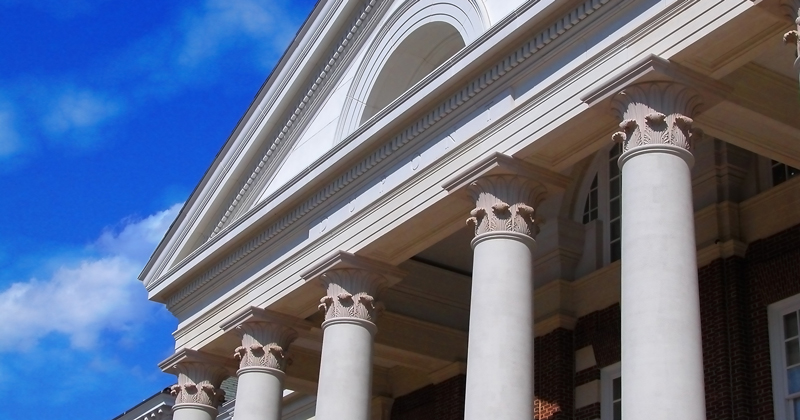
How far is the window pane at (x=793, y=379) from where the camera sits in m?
19.5

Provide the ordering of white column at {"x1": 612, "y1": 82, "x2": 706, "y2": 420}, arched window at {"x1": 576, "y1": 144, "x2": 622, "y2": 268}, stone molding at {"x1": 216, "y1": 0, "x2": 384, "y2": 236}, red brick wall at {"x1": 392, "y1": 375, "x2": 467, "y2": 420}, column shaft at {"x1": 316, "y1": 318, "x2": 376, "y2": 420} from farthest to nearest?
red brick wall at {"x1": 392, "y1": 375, "x2": 467, "y2": 420}, arched window at {"x1": 576, "y1": 144, "x2": 622, "y2": 268}, stone molding at {"x1": 216, "y1": 0, "x2": 384, "y2": 236}, column shaft at {"x1": 316, "y1": 318, "x2": 376, "y2": 420}, white column at {"x1": 612, "y1": 82, "x2": 706, "y2": 420}

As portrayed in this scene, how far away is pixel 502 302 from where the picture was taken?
17.1 meters

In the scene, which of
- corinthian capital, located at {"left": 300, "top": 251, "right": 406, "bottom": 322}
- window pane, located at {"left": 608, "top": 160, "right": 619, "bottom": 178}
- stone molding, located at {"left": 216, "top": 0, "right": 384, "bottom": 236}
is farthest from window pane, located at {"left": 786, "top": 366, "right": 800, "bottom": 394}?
stone molding, located at {"left": 216, "top": 0, "right": 384, "bottom": 236}

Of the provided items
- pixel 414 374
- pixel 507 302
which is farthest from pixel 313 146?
pixel 507 302

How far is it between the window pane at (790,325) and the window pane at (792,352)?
0.40 ft

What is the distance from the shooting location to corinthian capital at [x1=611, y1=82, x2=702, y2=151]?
50.8 ft

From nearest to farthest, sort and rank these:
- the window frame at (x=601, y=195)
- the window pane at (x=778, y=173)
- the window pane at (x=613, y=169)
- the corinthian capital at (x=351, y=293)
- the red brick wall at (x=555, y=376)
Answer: the corinthian capital at (x=351, y=293) < the window pane at (x=778, y=173) < the red brick wall at (x=555, y=376) < the window frame at (x=601, y=195) < the window pane at (x=613, y=169)

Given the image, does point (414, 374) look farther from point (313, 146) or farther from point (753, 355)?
point (753, 355)

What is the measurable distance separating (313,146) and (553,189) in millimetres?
7259

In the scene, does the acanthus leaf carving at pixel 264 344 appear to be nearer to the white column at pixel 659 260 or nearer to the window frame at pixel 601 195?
the window frame at pixel 601 195

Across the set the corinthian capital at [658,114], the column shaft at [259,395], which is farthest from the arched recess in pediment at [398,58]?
the corinthian capital at [658,114]

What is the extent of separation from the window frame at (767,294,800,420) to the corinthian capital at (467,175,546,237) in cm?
483

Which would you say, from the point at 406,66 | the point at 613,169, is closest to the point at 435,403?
the point at 613,169

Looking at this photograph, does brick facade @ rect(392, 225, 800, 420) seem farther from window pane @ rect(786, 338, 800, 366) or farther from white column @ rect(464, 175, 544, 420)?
white column @ rect(464, 175, 544, 420)
